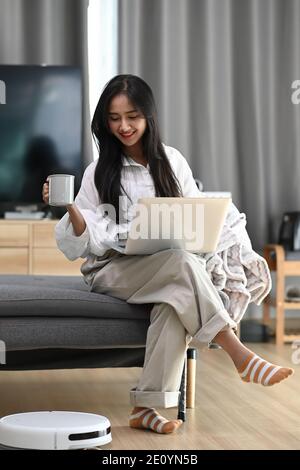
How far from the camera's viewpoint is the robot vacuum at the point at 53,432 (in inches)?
92.2

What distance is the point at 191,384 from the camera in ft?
10.4

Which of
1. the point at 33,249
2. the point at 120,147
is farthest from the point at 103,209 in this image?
the point at 33,249

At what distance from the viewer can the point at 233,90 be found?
546 cm


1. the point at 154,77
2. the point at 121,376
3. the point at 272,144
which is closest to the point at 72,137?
the point at 154,77

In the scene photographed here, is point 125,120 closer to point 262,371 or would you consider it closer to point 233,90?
point 262,371

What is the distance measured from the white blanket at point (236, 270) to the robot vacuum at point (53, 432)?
0.72m

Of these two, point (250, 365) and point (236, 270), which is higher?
point (236, 270)

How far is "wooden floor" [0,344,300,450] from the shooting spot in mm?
2602

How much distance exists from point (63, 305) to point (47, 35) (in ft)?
9.17

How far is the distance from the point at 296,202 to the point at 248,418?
2784 mm

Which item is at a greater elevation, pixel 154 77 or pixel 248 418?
pixel 154 77

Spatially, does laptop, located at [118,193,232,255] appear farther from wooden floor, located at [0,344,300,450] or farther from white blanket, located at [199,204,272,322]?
wooden floor, located at [0,344,300,450]

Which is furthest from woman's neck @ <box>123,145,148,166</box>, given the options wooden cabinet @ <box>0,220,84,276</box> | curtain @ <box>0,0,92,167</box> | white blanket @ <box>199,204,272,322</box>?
curtain @ <box>0,0,92,167</box>

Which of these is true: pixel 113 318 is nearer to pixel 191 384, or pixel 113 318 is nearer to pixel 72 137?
pixel 191 384
